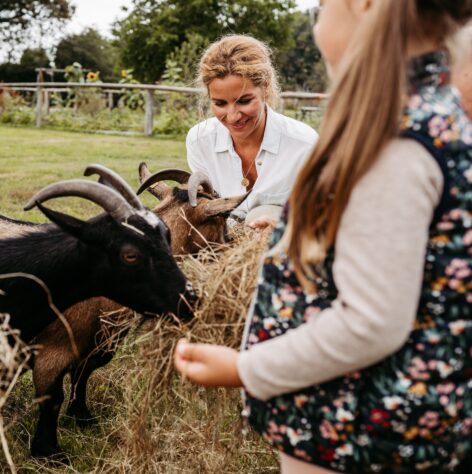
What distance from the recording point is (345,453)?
4.88 ft

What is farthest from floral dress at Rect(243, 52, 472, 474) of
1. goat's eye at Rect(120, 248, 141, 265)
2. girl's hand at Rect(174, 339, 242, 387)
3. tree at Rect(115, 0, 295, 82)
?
tree at Rect(115, 0, 295, 82)

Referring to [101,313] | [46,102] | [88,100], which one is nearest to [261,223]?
→ [101,313]

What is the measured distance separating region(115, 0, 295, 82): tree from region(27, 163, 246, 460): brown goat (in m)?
39.3

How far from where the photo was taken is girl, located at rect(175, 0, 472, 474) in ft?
4.11

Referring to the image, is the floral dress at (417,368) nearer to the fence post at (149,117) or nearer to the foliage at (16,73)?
the fence post at (149,117)

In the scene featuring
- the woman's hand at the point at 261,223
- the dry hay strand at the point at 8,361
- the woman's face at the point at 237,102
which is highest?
the woman's face at the point at 237,102

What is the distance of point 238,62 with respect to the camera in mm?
3887

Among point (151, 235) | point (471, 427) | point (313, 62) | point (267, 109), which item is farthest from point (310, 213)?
point (313, 62)

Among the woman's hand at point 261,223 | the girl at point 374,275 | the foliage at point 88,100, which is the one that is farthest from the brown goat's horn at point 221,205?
the foliage at point 88,100

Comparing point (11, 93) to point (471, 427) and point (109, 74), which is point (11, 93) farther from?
point (109, 74)

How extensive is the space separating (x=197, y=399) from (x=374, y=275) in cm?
161

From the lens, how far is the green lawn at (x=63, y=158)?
8406mm

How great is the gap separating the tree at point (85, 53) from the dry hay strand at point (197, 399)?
50430 mm

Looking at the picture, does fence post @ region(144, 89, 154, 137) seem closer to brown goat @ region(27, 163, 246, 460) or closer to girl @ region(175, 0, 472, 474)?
brown goat @ region(27, 163, 246, 460)
